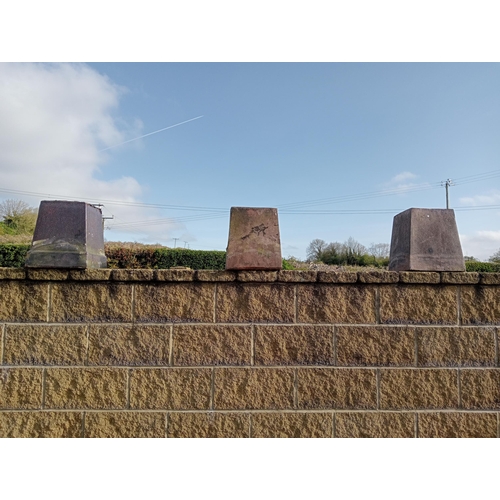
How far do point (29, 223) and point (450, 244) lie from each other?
21.5 meters

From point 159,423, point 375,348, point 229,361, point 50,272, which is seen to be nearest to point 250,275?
point 229,361

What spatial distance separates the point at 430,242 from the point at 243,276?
150cm

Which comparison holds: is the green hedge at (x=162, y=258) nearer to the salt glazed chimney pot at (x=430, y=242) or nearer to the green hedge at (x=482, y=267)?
the green hedge at (x=482, y=267)

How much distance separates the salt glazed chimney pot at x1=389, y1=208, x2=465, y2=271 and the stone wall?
105 mm

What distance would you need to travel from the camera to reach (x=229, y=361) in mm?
2619

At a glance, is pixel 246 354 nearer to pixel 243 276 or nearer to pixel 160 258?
pixel 243 276

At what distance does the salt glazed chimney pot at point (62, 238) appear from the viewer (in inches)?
103

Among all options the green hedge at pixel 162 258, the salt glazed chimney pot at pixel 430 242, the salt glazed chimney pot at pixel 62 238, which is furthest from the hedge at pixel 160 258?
the salt glazed chimney pot at pixel 430 242

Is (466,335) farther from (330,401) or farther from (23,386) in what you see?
(23,386)

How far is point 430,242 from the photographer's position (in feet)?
8.97

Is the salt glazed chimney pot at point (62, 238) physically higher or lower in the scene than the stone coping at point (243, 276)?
higher

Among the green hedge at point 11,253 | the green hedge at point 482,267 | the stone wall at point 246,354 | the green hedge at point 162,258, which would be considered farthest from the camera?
the green hedge at point 162,258

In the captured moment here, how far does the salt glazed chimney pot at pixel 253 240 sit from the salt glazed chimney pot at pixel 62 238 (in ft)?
3.63

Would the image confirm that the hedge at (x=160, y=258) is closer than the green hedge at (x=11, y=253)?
No
